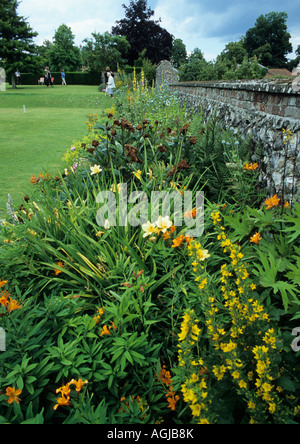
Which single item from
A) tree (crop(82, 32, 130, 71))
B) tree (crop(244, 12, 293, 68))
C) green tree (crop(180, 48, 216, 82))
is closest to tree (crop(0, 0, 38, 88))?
tree (crop(82, 32, 130, 71))

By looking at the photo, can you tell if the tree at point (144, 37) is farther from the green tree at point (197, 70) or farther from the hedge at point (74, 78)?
the green tree at point (197, 70)

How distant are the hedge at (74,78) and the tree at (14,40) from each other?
8399 millimetres

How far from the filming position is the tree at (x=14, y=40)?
2720cm

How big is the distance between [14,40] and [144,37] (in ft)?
78.5

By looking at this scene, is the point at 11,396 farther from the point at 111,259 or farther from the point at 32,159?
the point at 32,159

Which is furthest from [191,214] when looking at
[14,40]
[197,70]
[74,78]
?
[74,78]

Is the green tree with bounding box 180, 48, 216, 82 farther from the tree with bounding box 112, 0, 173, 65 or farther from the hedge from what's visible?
the tree with bounding box 112, 0, 173, 65

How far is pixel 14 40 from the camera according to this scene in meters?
28.3

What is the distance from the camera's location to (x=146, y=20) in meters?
47.5

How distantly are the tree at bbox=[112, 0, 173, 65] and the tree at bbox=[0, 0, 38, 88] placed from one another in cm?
1994

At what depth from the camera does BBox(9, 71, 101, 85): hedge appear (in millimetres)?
37594

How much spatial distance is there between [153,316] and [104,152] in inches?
80.6

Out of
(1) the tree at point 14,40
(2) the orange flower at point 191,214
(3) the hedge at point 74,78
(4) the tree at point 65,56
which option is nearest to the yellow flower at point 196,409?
(2) the orange flower at point 191,214

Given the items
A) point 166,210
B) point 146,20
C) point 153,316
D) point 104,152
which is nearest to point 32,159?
point 104,152
